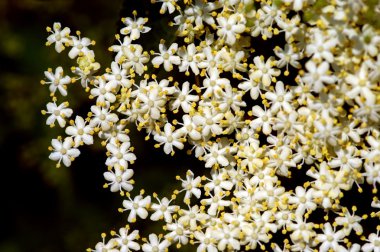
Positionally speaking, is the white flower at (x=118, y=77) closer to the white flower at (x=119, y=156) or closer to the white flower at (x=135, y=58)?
the white flower at (x=135, y=58)

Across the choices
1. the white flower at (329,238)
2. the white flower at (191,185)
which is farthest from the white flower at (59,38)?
the white flower at (329,238)

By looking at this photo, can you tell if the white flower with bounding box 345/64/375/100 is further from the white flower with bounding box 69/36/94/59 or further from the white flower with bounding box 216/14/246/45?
the white flower with bounding box 69/36/94/59

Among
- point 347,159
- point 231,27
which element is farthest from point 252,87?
point 347,159

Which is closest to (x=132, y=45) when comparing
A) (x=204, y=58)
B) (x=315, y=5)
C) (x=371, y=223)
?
(x=204, y=58)

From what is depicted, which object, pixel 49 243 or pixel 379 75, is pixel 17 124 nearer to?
pixel 49 243

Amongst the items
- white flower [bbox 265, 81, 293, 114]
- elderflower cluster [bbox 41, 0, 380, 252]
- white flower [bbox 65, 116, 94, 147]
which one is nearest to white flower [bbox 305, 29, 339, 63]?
elderflower cluster [bbox 41, 0, 380, 252]

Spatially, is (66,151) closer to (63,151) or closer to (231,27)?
(63,151)

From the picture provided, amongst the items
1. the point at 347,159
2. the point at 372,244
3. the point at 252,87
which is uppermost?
the point at 252,87
